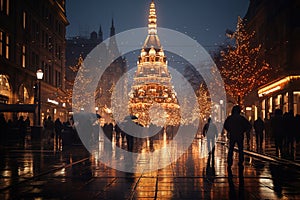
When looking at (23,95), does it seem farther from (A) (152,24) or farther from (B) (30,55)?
(A) (152,24)

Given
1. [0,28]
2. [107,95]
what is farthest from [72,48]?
[0,28]

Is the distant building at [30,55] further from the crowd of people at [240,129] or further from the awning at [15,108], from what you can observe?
the crowd of people at [240,129]

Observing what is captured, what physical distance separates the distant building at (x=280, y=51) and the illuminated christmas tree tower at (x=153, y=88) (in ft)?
226

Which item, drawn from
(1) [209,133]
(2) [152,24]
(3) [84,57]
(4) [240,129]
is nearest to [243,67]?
(1) [209,133]

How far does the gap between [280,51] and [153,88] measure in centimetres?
11898

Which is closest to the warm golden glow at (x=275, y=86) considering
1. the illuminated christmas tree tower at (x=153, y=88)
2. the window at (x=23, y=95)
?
the window at (x=23, y=95)

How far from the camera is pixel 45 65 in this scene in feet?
199

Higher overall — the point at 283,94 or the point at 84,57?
the point at 84,57

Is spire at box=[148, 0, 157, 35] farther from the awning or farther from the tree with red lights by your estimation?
the awning

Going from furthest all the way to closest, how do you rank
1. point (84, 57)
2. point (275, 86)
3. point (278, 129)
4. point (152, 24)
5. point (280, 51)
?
1. point (152, 24)
2. point (84, 57)
3. point (275, 86)
4. point (280, 51)
5. point (278, 129)

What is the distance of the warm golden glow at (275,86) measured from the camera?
4387 centimetres

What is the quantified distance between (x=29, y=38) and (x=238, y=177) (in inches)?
1656

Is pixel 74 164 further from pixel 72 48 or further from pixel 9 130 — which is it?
pixel 72 48

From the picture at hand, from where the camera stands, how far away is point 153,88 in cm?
16575
